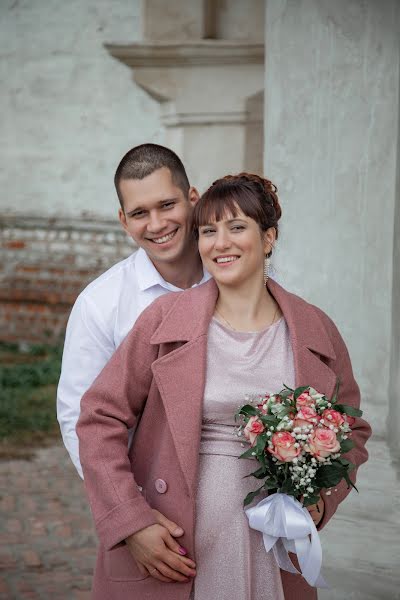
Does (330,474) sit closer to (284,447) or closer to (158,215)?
(284,447)

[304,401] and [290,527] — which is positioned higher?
[304,401]

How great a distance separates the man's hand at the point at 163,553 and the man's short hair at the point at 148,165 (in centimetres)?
117

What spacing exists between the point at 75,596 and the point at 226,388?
2.72m

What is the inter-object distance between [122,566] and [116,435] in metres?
0.44

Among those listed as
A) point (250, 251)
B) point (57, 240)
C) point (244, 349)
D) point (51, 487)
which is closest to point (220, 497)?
point (244, 349)

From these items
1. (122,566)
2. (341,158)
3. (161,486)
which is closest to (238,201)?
(161,486)

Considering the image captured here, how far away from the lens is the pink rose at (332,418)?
7.89 feet

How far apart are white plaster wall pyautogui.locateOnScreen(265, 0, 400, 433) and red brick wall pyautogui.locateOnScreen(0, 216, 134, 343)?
8141mm

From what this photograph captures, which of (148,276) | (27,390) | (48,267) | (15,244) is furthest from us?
(15,244)

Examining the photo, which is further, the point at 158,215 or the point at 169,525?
the point at 158,215

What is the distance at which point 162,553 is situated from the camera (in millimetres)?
2539

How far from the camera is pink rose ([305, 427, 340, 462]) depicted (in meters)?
2.36

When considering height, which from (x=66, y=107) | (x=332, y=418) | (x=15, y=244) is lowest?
(x=15, y=244)

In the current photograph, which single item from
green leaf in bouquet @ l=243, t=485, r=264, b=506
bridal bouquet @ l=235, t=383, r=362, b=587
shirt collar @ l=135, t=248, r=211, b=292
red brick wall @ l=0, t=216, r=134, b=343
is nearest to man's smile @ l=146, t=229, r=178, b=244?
shirt collar @ l=135, t=248, r=211, b=292
